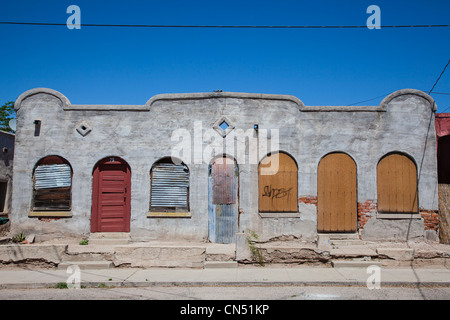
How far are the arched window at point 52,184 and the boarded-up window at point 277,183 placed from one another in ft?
20.3

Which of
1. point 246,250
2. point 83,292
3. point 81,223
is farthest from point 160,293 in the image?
point 81,223

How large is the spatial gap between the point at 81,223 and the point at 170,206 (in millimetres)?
2828

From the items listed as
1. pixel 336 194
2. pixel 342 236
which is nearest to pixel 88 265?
pixel 342 236

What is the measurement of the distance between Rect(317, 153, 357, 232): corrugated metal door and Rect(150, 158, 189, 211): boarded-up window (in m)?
4.30

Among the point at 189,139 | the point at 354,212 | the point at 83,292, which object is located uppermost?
the point at 189,139

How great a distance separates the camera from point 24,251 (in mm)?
9531

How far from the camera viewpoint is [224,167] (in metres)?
12.1

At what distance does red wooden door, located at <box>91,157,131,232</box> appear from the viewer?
39.4ft

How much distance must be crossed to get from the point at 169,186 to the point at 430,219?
8.31 meters

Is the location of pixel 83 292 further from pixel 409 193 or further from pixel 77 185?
pixel 409 193

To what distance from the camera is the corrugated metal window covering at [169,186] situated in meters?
12.0

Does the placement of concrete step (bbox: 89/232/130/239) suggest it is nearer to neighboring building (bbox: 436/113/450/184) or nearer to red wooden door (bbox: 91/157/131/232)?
red wooden door (bbox: 91/157/131/232)

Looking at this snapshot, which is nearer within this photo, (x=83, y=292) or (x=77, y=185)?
(x=83, y=292)

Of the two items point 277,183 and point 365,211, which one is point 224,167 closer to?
point 277,183
